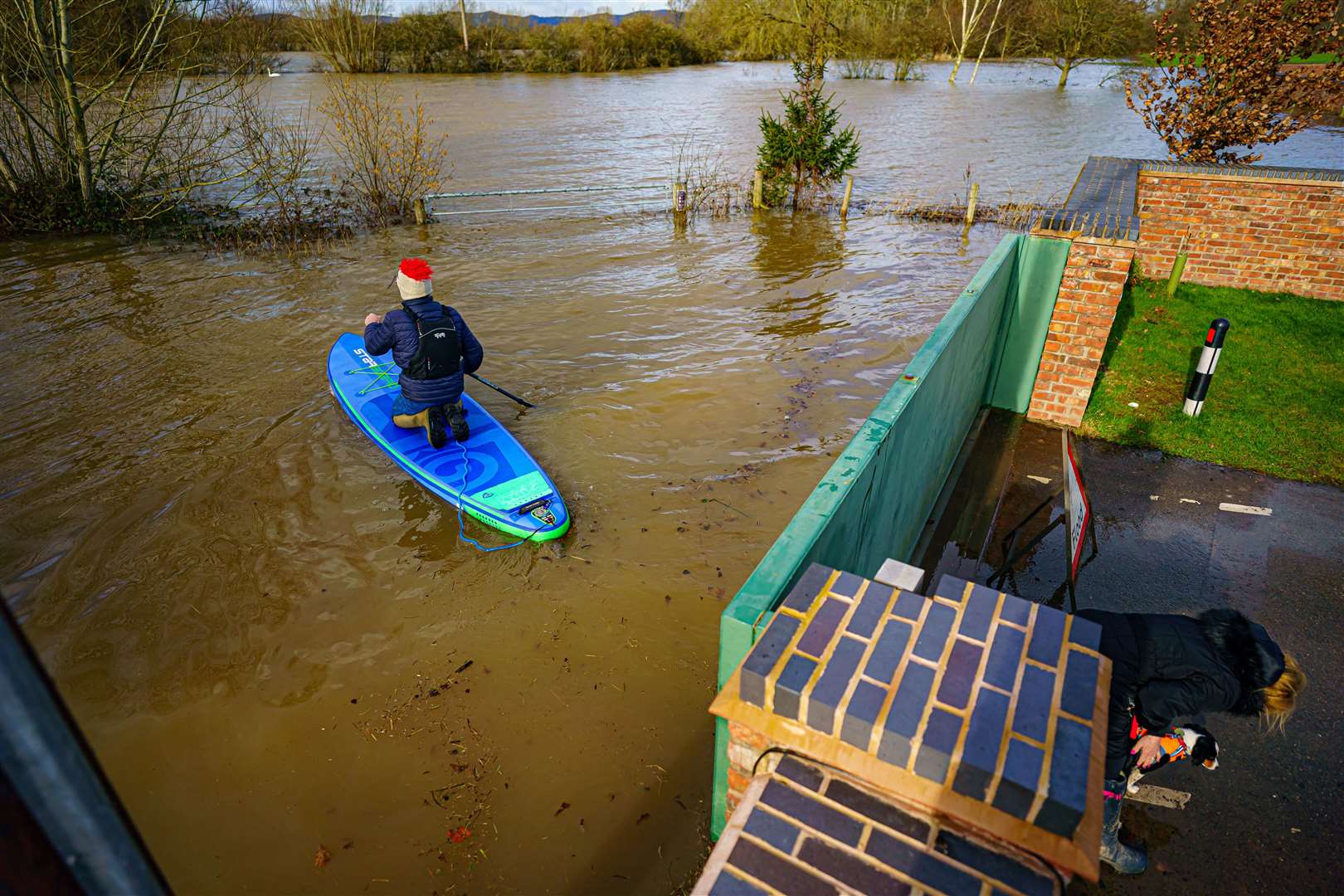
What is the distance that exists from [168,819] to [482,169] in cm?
2110

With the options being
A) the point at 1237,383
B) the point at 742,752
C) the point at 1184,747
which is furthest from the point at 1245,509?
the point at 742,752

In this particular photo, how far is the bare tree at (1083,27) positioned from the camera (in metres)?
38.6

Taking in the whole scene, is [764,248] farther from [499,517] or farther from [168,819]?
[168,819]

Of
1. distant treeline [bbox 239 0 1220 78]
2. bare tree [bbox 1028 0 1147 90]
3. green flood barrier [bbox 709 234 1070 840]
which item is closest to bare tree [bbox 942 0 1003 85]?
distant treeline [bbox 239 0 1220 78]

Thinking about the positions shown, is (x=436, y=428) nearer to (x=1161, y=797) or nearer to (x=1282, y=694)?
(x=1161, y=797)

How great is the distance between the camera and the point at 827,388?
923cm

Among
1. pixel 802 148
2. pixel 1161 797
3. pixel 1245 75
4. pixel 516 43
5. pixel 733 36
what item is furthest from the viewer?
pixel 516 43

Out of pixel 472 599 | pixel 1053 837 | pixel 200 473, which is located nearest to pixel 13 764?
pixel 1053 837

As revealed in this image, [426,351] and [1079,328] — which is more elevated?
[1079,328]

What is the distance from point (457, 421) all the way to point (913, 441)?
4262mm

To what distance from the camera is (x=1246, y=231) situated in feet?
34.3

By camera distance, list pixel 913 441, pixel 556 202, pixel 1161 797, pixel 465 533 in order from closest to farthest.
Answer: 1. pixel 1161 797
2. pixel 913 441
3. pixel 465 533
4. pixel 556 202

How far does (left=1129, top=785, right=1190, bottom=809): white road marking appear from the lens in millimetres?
3715

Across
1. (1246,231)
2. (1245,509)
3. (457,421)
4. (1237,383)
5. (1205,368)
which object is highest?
(1246,231)
